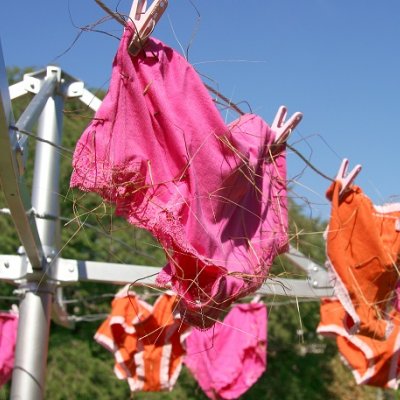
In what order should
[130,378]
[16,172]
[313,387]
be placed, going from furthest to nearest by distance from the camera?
[313,387], [130,378], [16,172]

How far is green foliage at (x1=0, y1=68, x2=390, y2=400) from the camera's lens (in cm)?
608

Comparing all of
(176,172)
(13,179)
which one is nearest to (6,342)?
(13,179)

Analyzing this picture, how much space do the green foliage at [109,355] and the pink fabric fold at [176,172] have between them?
14.1 ft

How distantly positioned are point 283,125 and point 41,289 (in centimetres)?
85

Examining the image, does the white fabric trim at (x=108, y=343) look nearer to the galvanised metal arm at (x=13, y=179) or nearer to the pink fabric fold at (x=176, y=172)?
the galvanised metal arm at (x=13, y=179)

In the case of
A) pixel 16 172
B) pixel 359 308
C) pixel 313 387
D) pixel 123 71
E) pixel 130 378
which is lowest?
pixel 313 387

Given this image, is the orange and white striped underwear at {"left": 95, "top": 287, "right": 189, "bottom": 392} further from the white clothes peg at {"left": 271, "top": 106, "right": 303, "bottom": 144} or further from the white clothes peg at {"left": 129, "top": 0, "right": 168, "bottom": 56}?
the white clothes peg at {"left": 129, "top": 0, "right": 168, "bottom": 56}

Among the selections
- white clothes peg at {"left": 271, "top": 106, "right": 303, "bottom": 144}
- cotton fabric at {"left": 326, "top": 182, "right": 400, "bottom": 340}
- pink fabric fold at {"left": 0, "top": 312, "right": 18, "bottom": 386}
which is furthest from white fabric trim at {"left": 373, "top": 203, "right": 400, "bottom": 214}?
pink fabric fold at {"left": 0, "top": 312, "right": 18, "bottom": 386}

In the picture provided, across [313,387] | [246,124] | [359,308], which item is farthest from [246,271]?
[313,387]

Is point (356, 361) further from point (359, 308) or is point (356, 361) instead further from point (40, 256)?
point (40, 256)

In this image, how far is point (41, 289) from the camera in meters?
2.01

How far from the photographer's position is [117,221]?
20.6 feet

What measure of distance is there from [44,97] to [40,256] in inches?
16.6

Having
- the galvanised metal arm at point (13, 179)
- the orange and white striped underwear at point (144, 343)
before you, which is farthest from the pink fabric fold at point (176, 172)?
the orange and white striped underwear at point (144, 343)
